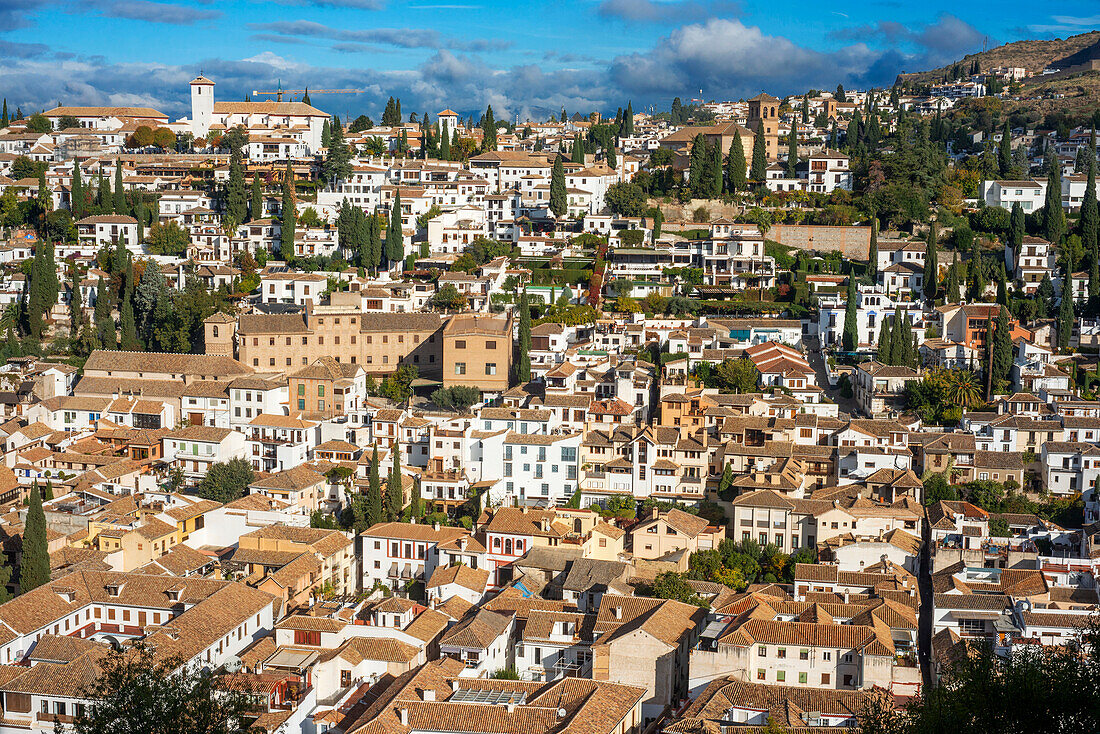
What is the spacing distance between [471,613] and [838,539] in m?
9.01

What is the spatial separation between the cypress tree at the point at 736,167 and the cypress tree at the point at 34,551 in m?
34.9

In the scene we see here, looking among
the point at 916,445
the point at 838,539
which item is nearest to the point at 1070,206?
the point at 916,445

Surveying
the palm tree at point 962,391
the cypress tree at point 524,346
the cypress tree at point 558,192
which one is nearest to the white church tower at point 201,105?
the cypress tree at point 558,192

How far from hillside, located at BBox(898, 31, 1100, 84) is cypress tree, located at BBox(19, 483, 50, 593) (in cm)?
7950

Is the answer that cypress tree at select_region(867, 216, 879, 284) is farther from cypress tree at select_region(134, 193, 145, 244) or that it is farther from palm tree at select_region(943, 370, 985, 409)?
cypress tree at select_region(134, 193, 145, 244)

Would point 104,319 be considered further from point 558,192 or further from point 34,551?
point 558,192

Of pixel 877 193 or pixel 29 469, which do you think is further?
pixel 877 193

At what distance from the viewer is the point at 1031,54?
95062 millimetres

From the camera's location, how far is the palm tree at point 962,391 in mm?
35875

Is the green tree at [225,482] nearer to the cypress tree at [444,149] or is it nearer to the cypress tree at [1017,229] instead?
the cypress tree at [444,149]

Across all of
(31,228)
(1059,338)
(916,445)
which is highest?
(31,228)

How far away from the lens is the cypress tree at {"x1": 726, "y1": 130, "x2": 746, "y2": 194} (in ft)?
178

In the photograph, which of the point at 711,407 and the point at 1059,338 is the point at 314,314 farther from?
the point at 1059,338

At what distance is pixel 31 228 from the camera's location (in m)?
53.2
